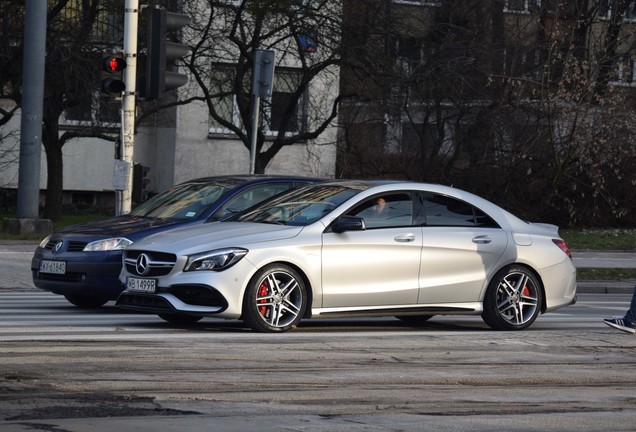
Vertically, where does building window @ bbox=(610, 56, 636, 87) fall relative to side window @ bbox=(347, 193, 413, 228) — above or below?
above

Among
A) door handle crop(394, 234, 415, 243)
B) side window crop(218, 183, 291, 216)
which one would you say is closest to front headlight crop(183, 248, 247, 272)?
door handle crop(394, 234, 415, 243)

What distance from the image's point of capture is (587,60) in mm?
37281

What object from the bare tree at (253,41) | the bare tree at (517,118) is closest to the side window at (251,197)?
the bare tree at (253,41)

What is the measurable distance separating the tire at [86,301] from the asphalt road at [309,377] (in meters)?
1.61

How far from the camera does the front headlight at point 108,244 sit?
14484 millimetres

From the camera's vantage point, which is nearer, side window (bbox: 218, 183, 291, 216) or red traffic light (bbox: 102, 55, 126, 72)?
side window (bbox: 218, 183, 291, 216)

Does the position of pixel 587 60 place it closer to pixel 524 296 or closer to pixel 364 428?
pixel 524 296

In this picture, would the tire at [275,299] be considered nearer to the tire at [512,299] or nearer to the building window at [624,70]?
the tire at [512,299]

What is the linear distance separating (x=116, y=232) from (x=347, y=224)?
3333 mm

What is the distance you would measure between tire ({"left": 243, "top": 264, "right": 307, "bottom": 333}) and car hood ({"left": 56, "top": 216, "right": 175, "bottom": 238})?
2.69 metres

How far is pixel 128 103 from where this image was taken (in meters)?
18.7

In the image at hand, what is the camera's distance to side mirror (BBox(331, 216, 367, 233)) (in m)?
12.4

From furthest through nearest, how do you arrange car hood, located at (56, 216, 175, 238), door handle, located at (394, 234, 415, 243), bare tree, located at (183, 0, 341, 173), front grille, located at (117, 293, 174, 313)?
bare tree, located at (183, 0, 341, 173), car hood, located at (56, 216, 175, 238), door handle, located at (394, 234, 415, 243), front grille, located at (117, 293, 174, 313)

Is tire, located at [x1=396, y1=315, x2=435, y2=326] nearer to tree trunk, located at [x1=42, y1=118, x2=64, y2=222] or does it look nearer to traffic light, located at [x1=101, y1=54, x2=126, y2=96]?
traffic light, located at [x1=101, y1=54, x2=126, y2=96]
